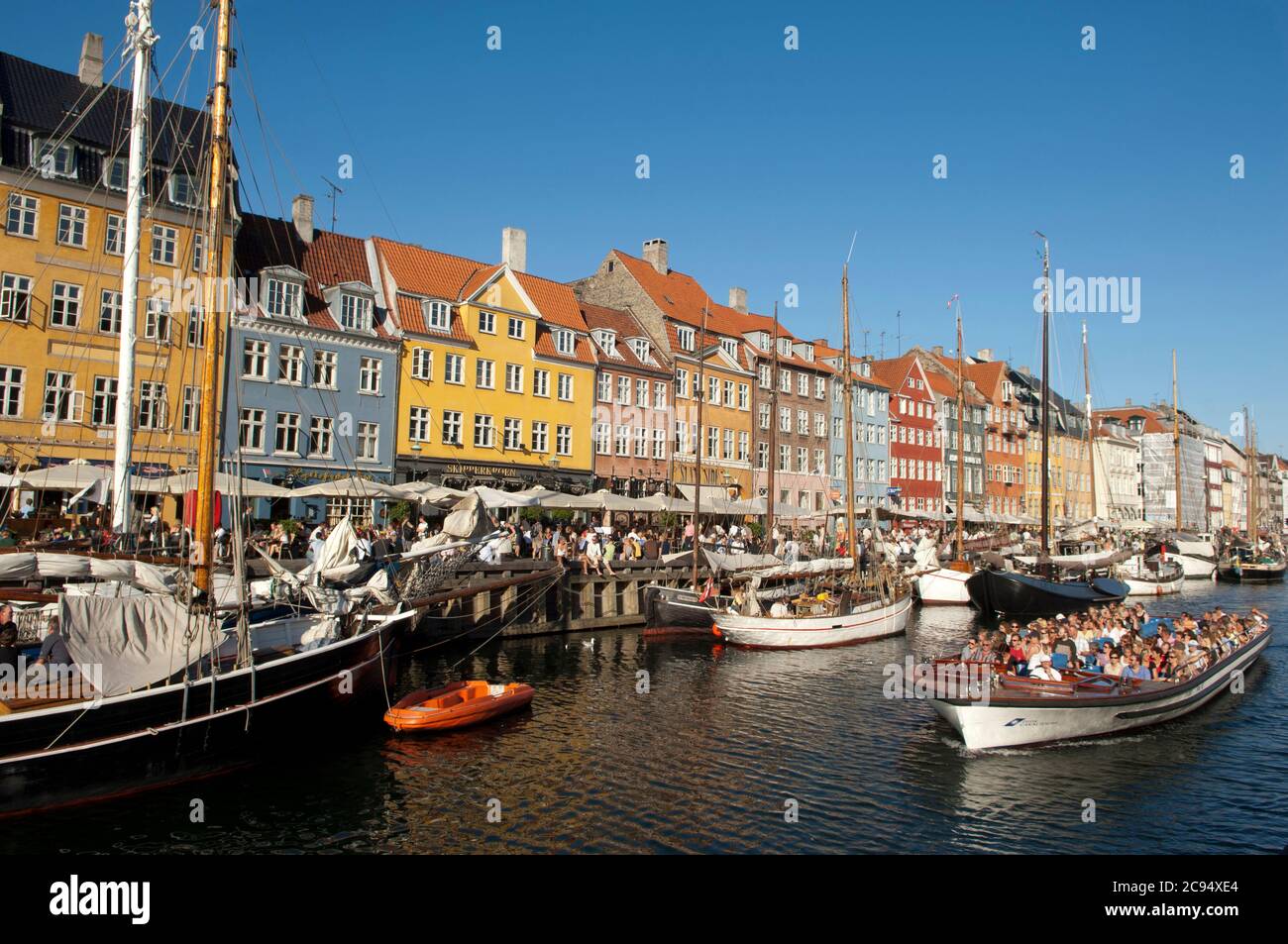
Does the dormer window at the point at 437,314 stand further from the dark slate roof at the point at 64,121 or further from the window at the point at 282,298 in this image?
the dark slate roof at the point at 64,121

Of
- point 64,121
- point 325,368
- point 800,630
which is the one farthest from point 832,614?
point 64,121

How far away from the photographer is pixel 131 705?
48.3 ft

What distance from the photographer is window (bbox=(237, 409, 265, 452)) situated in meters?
38.3

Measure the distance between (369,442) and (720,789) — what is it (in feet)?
101

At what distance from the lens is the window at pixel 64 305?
112 ft

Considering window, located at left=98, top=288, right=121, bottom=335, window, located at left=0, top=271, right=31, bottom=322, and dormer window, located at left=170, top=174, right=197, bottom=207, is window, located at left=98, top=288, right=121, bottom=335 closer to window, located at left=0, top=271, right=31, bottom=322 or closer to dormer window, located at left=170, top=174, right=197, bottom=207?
window, located at left=0, top=271, right=31, bottom=322

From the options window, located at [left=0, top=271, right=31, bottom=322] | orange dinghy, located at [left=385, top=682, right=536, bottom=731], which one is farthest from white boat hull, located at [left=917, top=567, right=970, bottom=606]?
window, located at [left=0, top=271, right=31, bottom=322]

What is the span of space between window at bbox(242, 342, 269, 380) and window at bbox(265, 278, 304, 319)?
4.90ft

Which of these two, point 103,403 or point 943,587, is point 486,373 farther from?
point 943,587

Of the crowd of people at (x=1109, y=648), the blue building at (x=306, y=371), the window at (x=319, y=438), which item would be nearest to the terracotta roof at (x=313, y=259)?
the blue building at (x=306, y=371)

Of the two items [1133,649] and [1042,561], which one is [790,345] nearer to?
[1042,561]

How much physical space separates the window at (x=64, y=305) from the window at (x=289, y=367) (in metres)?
7.76
